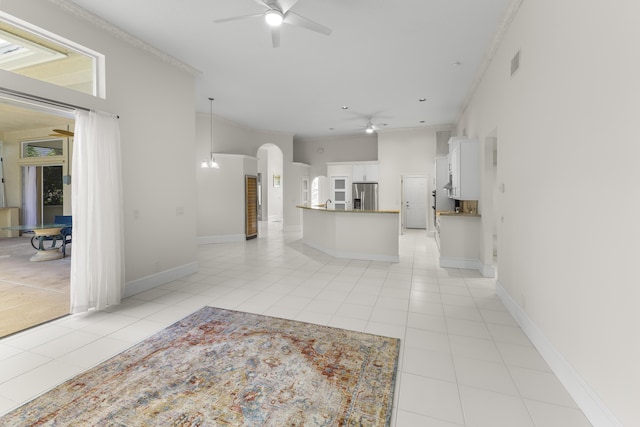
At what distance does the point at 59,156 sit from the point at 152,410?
9.94 m

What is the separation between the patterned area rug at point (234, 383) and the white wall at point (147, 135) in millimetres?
1841

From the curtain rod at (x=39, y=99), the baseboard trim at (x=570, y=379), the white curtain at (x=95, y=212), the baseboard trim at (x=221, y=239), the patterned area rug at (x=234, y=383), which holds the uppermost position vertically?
the curtain rod at (x=39, y=99)

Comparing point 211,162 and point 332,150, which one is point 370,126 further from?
point 211,162

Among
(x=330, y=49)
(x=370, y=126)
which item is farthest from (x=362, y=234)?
(x=370, y=126)

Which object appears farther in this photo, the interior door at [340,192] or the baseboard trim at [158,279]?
the interior door at [340,192]

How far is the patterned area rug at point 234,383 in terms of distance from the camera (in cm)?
183

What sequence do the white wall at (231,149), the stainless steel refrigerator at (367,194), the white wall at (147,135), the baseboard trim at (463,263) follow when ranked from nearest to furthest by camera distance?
1. the white wall at (147,135)
2. the baseboard trim at (463,263)
3. the white wall at (231,149)
4. the stainless steel refrigerator at (367,194)

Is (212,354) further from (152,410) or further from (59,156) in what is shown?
(59,156)

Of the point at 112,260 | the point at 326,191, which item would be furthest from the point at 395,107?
the point at 112,260

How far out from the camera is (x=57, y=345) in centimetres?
271

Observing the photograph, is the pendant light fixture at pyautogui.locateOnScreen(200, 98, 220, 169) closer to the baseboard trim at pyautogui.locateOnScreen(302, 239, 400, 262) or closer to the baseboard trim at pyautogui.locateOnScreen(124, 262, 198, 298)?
the baseboard trim at pyautogui.locateOnScreen(124, 262, 198, 298)

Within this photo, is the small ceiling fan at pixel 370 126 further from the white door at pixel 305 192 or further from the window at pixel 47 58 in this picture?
the window at pixel 47 58

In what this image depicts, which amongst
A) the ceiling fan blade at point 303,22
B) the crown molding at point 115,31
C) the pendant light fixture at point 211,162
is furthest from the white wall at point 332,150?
the ceiling fan blade at point 303,22

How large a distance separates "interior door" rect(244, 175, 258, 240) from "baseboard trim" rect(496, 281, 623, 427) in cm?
716
